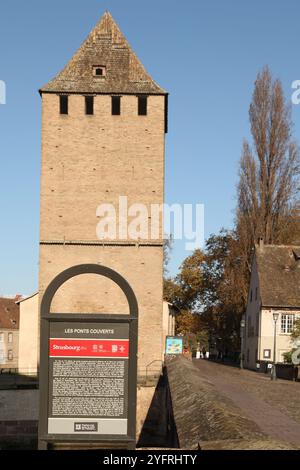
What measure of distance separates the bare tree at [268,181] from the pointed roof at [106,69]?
15436 mm

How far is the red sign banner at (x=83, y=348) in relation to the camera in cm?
769

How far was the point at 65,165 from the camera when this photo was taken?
35094 millimetres

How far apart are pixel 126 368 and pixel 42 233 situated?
27438 millimetres

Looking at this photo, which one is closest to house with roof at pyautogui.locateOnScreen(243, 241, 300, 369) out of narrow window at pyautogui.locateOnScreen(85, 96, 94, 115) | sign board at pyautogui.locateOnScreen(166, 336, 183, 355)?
sign board at pyautogui.locateOnScreen(166, 336, 183, 355)

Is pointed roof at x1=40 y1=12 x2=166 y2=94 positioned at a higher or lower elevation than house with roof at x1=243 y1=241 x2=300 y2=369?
higher

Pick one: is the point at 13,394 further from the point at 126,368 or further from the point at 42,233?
the point at 126,368

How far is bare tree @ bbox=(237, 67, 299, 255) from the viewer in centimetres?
4888

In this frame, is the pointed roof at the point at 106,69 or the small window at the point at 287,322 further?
the small window at the point at 287,322

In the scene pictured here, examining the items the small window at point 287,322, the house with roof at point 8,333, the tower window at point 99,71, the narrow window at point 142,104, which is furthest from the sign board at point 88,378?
the house with roof at point 8,333

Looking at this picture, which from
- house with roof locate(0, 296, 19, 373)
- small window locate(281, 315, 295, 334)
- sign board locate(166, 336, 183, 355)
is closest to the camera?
sign board locate(166, 336, 183, 355)

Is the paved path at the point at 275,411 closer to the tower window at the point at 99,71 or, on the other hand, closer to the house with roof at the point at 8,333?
the tower window at the point at 99,71

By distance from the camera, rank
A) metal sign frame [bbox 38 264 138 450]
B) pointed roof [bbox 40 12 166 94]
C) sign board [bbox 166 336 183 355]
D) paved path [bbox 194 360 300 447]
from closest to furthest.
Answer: metal sign frame [bbox 38 264 138 450] → paved path [bbox 194 360 300 447] → sign board [bbox 166 336 183 355] → pointed roof [bbox 40 12 166 94]

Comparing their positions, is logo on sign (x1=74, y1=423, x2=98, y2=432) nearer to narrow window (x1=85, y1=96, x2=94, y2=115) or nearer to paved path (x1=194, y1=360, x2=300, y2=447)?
paved path (x1=194, y1=360, x2=300, y2=447)

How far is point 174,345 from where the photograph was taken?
34.5 metres
